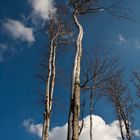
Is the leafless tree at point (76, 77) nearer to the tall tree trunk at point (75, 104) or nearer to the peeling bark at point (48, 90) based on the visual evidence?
the tall tree trunk at point (75, 104)

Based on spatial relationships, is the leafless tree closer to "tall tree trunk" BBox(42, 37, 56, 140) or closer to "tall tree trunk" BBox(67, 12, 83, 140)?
"tall tree trunk" BBox(67, 12, 83, 140)

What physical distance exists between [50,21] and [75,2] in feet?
21.1

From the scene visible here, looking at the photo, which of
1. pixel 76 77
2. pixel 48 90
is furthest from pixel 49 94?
pixel 76 77

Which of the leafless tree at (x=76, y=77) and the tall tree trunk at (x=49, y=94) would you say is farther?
the tall tree trunk at (x=49, y=94)

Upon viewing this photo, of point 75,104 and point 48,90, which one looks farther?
point 48,90

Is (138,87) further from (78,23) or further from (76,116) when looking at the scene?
(76,116)

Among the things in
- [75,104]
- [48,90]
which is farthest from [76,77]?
[48,90]

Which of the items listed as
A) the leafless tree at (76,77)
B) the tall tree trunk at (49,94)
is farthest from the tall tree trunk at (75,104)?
the tall tree trunk at (49,94)

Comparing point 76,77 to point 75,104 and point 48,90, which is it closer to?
point 75,104

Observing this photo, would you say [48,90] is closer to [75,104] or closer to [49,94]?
[49,94]

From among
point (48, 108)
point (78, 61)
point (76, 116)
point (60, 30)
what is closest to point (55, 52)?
point (60, 30)

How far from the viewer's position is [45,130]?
12.0m

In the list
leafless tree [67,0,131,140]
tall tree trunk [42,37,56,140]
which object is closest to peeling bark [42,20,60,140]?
tall tree trunk [42,37,56,140]

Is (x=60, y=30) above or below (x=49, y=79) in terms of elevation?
above
